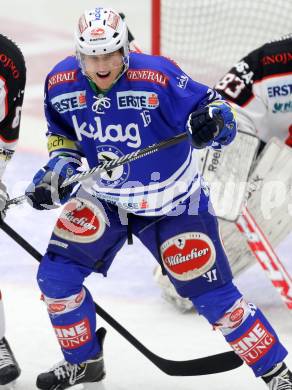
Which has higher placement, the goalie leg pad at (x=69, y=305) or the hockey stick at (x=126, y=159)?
the hockey stick at (x=126, y=159)

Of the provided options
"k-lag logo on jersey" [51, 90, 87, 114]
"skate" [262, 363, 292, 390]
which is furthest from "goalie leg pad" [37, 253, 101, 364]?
"skate" [262, 363, 292, 390]

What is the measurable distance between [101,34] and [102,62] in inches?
3.5

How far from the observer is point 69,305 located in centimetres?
365

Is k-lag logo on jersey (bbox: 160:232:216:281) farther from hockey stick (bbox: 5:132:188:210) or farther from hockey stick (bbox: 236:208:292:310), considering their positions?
hockey stick (bbox: 236:208:292:310)

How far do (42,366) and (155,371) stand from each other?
1.36 ft

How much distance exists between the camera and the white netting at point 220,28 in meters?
5.98

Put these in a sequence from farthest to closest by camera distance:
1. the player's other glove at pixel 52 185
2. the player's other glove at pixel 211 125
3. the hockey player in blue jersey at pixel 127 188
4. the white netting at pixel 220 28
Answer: the white netting at pixel 220 28 < the player's other glove at pixel 52 185 < the hockey player in blue jersey at pixel 127 188 < the player's other glove at pixel 211 125

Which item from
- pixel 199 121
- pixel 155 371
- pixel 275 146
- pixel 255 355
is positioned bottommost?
→ pixel 155 371

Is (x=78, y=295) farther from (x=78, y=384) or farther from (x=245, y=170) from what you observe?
(x=245, y=170)

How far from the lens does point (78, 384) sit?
3926 millimetres

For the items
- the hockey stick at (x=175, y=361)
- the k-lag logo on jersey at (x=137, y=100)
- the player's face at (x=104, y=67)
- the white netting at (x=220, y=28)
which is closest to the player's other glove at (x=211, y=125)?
the k-lag logo on jersey at (x=137, y=100)

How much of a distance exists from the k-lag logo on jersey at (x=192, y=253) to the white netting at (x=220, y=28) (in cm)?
246

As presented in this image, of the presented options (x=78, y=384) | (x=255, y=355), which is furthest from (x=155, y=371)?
(x=255, y=355)

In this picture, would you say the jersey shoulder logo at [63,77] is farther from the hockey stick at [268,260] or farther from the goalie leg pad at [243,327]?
the hockey stick at [268,260]
